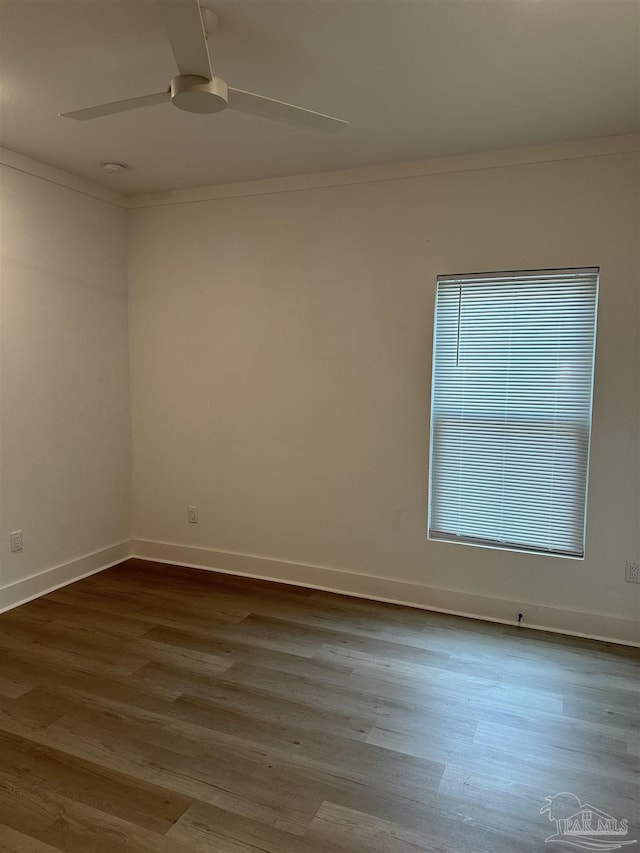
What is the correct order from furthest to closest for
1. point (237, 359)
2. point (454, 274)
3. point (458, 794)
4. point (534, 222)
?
point (237, 359) → point (454, 274) → point (534, 222) → point (458, 794)

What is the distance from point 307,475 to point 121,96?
2.31 meters

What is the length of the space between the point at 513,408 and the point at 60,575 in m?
3.05

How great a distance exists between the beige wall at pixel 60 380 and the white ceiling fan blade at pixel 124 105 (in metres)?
1.52

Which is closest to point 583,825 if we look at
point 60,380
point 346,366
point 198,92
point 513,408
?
point 513,408

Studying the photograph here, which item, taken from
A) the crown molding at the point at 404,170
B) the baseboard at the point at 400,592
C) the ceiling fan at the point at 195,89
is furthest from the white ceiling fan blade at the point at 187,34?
the baseboard at the point at 400,592

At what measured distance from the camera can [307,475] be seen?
3.70 meters

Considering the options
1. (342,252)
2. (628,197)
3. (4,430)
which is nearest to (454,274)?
(342,252)

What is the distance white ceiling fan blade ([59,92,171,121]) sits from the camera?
185 centimetres

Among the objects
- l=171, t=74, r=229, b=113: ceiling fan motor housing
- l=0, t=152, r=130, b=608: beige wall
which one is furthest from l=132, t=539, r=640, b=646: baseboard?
l=171, t=74, r=229, b=113: ceiling fan motor housing

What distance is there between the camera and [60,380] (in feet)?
11.9

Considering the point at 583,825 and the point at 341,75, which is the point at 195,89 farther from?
the point at 583,825

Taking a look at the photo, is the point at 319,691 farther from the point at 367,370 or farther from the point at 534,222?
the point at 534,222

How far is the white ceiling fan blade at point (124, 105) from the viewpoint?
1852 mm

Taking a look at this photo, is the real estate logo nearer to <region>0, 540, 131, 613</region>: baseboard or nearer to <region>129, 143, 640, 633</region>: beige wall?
<region>129, 143, 640, 633</region>: beige wall
